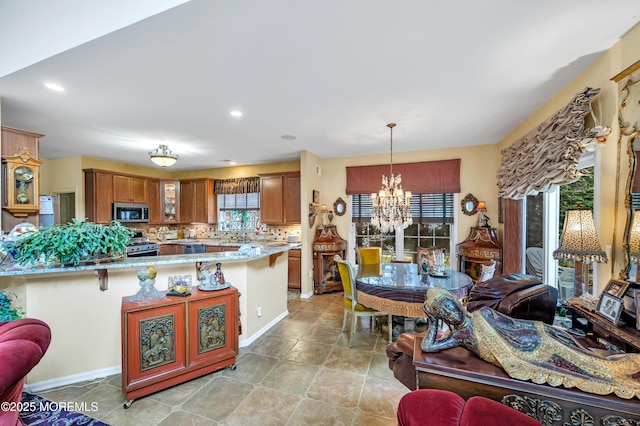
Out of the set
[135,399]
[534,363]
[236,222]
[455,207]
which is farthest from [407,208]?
[236,222]

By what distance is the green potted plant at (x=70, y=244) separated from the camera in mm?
1816

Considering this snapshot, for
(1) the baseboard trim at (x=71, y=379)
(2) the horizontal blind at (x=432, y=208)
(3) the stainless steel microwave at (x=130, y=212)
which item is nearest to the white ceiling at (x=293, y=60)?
(2) the horizontal blind at (x=432, y=208)

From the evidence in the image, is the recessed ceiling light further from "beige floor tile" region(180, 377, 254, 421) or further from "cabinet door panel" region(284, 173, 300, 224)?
"cabinet door panel" region(284, 173, 300, 224)

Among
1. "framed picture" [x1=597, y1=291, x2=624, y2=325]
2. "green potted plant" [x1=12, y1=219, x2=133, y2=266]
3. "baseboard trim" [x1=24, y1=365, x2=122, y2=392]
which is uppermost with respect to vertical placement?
"green potted plant" [x1=12, y1=219, x2=133, y2=266]

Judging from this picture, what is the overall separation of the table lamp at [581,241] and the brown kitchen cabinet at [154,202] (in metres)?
6.98

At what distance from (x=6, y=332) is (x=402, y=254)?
4762 millimetres

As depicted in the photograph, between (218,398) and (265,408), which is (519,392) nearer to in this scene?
(265,408)

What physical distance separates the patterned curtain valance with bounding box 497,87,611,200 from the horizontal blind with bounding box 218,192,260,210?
15.5 ft

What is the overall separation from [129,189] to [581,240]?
704 cm

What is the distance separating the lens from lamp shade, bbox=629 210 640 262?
1.53m

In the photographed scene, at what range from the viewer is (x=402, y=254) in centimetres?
479

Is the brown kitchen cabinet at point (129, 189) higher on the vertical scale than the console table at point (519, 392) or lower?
higher

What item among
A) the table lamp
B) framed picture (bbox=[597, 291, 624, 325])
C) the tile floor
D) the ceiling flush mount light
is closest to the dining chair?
the tile floor

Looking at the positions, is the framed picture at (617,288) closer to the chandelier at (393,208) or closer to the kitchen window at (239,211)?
the chandelier at (393,208)
